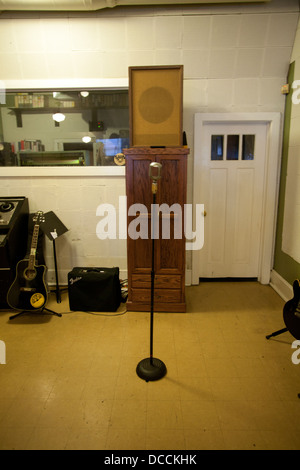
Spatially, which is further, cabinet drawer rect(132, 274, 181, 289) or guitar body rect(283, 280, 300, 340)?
cabinet drawer rect(132, 274, 181, 289)

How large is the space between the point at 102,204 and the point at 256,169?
1.86 meters

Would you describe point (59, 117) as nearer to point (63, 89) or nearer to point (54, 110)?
point (54, 110)

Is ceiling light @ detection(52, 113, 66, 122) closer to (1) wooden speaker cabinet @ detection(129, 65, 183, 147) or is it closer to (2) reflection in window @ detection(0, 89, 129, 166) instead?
(2) reflection in window @ detection(0, 89, 129, 166)

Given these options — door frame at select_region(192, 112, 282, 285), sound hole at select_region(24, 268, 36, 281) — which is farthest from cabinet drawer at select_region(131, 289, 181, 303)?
sound hole at select_region(24, 268, 36, 281)

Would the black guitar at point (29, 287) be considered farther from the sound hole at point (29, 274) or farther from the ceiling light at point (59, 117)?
the ceiling light at point (59, 117)

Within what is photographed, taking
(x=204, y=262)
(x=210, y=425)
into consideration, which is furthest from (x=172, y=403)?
(x=204, y=262)

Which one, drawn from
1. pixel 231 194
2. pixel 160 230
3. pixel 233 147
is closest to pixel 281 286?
pixel 231 194

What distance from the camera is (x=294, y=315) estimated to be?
2.26 metres

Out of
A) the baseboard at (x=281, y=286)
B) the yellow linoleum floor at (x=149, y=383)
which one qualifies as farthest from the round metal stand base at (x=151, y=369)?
the baseboard at (x=281, y=286)

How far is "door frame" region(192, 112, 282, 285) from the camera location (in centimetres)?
335

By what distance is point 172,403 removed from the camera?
190 centimetres

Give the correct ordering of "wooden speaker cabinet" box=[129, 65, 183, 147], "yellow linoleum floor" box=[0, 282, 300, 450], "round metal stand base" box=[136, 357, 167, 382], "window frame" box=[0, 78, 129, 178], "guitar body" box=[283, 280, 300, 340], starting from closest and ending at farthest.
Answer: "yellow linoleum floor" box=[0, 282, 300, 450], "round metal stand base" box=[136, 357, 167, 382], "guitar body" box=[283, 280, 300, 340], "wooden speaker cabinet" box=[129, 65, 183, 147], "window frame" box=[0, 78, 129, 178]

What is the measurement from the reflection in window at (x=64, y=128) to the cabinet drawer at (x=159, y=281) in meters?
1.38

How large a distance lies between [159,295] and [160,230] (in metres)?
0.66
